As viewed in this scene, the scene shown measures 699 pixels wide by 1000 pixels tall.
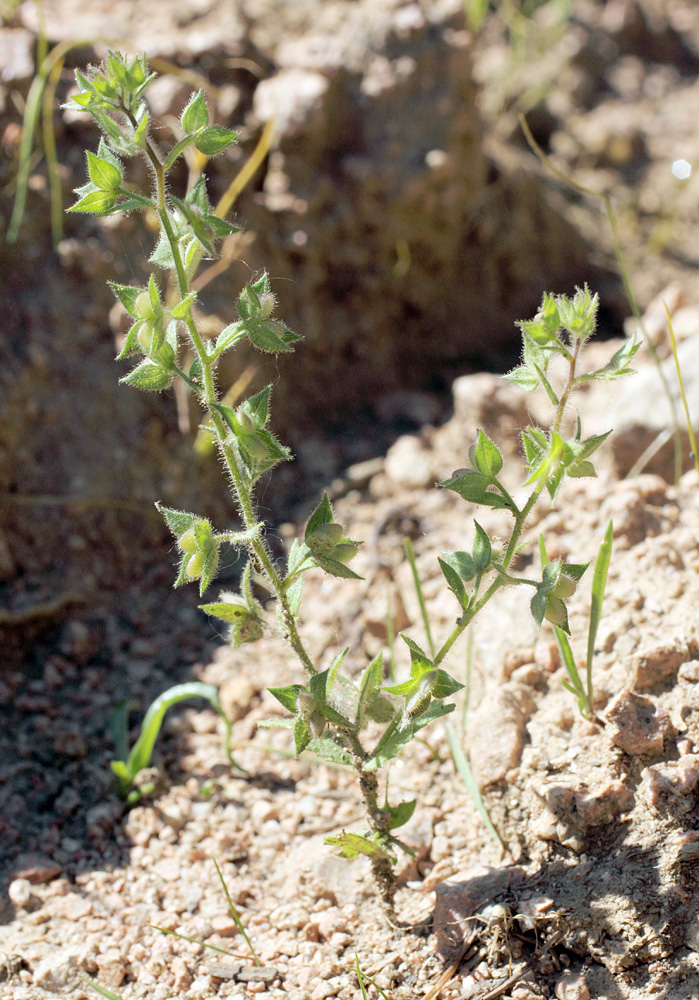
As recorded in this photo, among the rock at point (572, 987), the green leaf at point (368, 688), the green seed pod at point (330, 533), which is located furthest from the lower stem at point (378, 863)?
the green seed pod at point (330, 533)

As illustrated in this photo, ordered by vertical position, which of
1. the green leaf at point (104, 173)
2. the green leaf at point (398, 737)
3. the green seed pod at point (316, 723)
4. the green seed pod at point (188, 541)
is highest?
Result: the green leaf at point (104, 173)

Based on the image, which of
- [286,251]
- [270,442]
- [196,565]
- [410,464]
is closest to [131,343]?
[270,442]

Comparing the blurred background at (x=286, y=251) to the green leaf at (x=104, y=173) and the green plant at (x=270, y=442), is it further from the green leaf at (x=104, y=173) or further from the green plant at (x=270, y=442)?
the green leaf at (x=104, y=173)

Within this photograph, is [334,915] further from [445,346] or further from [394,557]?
[445,346]

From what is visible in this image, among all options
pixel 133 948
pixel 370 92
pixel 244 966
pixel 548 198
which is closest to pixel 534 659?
pixel 244 966

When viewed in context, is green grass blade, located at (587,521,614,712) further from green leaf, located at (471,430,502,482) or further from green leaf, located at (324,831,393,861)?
green leaf, located at (324,831,393,861)

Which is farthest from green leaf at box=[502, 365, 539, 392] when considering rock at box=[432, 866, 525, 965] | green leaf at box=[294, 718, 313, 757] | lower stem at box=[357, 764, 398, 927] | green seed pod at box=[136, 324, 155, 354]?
rock at box=[432, 866, 525, 965]
